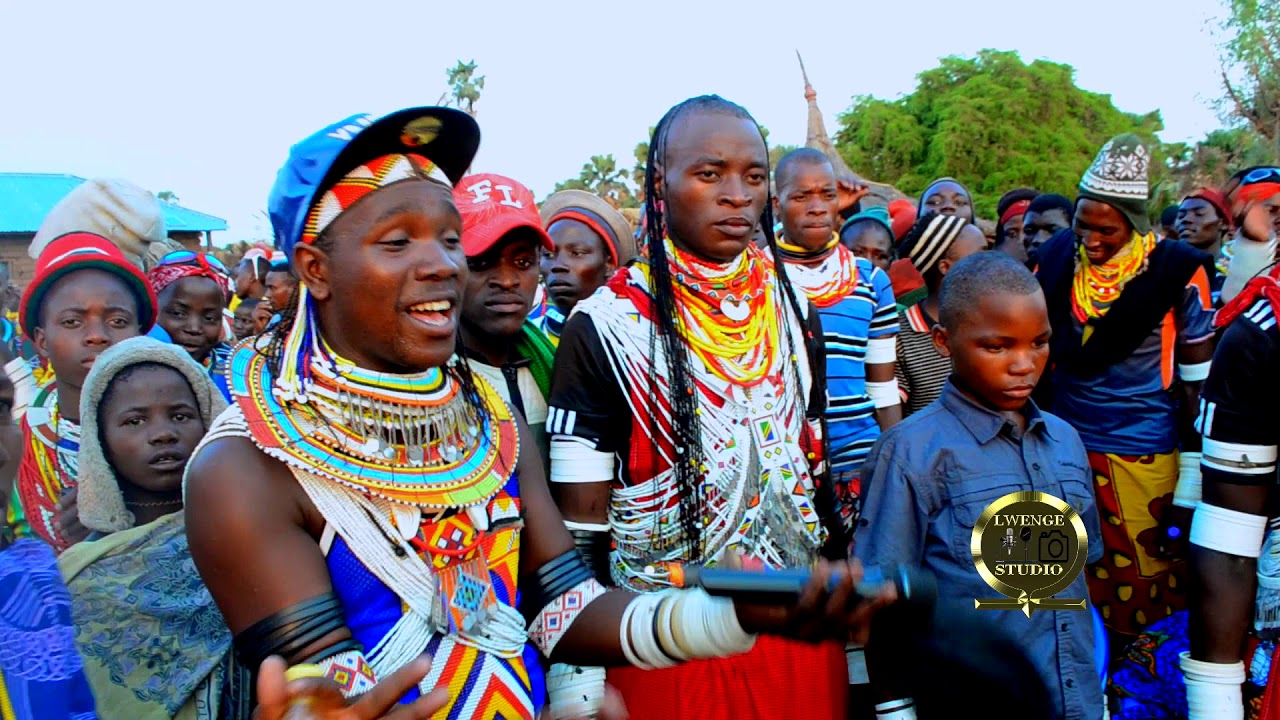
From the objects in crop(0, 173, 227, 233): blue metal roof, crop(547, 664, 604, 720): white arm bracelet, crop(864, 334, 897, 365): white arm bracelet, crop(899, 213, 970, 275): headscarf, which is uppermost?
crop(0, 173, 227, 233): blue metal roof

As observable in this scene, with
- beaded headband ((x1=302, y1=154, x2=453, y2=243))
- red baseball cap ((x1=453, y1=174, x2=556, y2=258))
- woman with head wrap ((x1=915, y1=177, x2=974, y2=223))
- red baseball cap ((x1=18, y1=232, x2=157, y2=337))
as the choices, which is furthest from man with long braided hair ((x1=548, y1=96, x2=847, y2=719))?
woman with head wrap ((x1=915, y1=177, x2=974, y2=223))

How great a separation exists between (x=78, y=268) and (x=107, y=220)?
1.44 ft

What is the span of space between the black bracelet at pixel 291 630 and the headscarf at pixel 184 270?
3.20 m

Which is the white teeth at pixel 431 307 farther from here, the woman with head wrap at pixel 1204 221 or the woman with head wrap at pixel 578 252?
the woman with head wrap at pixel 1204 221

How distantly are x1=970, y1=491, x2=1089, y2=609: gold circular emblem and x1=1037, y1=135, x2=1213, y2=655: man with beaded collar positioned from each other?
6.85ft

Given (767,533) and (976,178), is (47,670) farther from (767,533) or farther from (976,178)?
(976,178)

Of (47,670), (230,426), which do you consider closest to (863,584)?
(230,426)

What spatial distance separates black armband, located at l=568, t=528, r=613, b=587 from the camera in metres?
2.33

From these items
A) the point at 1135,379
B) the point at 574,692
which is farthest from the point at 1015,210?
the point at 574,692

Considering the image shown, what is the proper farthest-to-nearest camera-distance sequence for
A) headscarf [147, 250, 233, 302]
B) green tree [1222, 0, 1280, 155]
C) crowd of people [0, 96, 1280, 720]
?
1. green tree [1222, 0, 1280, 155]
2. headscarf [147, 250, 233, 302]
3. crowd of people [0, 96, 1280, 720]

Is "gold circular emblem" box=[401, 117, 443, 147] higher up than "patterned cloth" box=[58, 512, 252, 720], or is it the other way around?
"gold circular emblem" box=[401, 117, 443, 147]

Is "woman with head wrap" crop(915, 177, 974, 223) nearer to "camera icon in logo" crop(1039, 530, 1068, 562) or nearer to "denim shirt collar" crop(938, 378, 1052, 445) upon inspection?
"denim shirt collar" crop(938, 378, 1052, 445)

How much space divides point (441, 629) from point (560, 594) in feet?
1.04

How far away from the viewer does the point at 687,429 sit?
2359 millimetres
